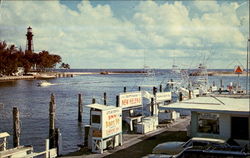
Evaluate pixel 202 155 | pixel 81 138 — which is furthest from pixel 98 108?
pixel 81 138

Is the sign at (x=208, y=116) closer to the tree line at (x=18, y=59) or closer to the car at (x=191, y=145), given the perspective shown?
the car at (x=191, y=145)

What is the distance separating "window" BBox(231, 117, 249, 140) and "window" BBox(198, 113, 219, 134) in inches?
31.4

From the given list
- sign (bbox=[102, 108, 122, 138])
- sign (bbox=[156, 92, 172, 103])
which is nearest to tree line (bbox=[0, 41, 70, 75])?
sign (bbox=[156, 92, 172, 103])

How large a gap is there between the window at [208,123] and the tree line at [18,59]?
122m

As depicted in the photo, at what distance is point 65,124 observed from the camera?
36.4 metres

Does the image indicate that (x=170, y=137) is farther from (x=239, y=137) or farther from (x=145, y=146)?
(x=239, y=137)

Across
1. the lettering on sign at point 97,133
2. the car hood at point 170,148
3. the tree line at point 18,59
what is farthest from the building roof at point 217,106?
the tree line at point 18,59

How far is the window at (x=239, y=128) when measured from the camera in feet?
54.0

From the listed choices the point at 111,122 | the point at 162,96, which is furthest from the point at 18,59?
the point at 111,122

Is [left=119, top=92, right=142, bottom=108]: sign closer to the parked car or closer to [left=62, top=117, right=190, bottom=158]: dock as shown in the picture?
[left=62, top=117, right=190, bottom=158]: dock

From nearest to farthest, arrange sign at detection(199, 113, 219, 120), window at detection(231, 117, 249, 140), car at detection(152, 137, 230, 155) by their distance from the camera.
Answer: car at detection(152, 137, 230, 155) → window at detection(231, 117, 249, 140) → sign at detection(199, 113, 219, 120)

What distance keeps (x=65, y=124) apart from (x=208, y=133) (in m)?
21.9

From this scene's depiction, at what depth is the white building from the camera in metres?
16.3

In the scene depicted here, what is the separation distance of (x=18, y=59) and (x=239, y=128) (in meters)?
137
